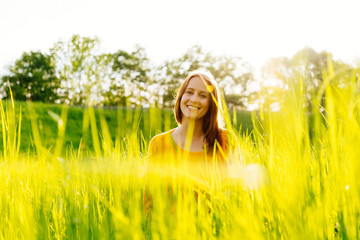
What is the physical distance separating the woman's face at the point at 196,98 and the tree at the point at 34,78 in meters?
30.9

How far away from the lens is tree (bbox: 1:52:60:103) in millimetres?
33156

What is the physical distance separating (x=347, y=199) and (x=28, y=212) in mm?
1286

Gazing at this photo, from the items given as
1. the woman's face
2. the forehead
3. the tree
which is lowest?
the woman's face

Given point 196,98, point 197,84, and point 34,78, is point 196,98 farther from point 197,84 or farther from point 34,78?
point 34,78

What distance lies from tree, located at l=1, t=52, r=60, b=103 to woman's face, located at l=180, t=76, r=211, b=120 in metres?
30.9

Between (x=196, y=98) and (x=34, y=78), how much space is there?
114ft

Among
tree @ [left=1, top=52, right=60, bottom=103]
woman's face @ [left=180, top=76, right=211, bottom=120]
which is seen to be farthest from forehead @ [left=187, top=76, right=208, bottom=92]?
tree @ [left=1, top=52, right=60, bottom=103]

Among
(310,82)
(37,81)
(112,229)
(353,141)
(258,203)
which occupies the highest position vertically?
(37,81)

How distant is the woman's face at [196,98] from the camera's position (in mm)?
2692

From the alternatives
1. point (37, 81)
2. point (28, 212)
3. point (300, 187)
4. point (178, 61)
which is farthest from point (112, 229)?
point (37, 81)

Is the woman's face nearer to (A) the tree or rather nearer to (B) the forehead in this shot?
(B) the forehead

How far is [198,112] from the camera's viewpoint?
2648mm

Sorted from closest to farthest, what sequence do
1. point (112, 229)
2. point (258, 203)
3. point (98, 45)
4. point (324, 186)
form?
1. point (324, 186)
2. point (258, 203)
3. point (112, 229)
4. point (98, 45)

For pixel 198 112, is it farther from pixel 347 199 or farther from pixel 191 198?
pixel 347 199
